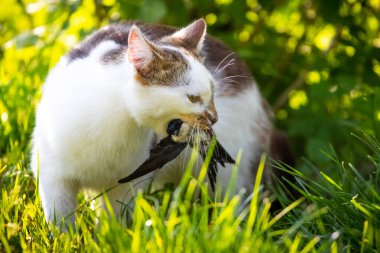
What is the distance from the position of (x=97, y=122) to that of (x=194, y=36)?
1.71 feet

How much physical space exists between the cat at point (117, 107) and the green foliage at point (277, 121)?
158mm

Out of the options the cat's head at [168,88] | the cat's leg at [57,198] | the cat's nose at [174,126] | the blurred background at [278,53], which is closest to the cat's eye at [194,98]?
the cat's head at [168,88]

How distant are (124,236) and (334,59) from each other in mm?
2629

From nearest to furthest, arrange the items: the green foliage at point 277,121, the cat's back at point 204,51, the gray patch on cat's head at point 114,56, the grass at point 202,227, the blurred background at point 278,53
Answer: the grass at point 202,227 → the green foliage at point 277,121 → the gray patch on cat's head at point 114,56 → the cat's back at point 204,51 → the blurred background at point 278,53

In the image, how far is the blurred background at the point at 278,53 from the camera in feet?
11.5

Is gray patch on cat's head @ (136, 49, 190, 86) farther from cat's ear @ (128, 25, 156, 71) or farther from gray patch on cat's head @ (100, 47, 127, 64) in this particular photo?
gray patch on cat's head @ (100, 47, 127, 64)

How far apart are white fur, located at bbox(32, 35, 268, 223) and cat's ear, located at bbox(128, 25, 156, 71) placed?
0.21ft

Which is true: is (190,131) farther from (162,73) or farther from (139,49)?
(139,49)

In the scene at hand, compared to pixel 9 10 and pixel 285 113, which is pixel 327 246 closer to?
pixel 285 113

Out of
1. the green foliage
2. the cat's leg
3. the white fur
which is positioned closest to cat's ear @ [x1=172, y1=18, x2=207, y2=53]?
the white fur

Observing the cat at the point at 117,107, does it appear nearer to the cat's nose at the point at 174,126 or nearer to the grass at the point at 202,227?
the cat's nose at the point at 174,126

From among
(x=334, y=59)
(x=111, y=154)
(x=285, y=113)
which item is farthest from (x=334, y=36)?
(x=111, y=154)

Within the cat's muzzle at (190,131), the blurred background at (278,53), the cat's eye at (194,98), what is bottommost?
the blurred background at (278,53)

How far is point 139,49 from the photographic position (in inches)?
88.8
